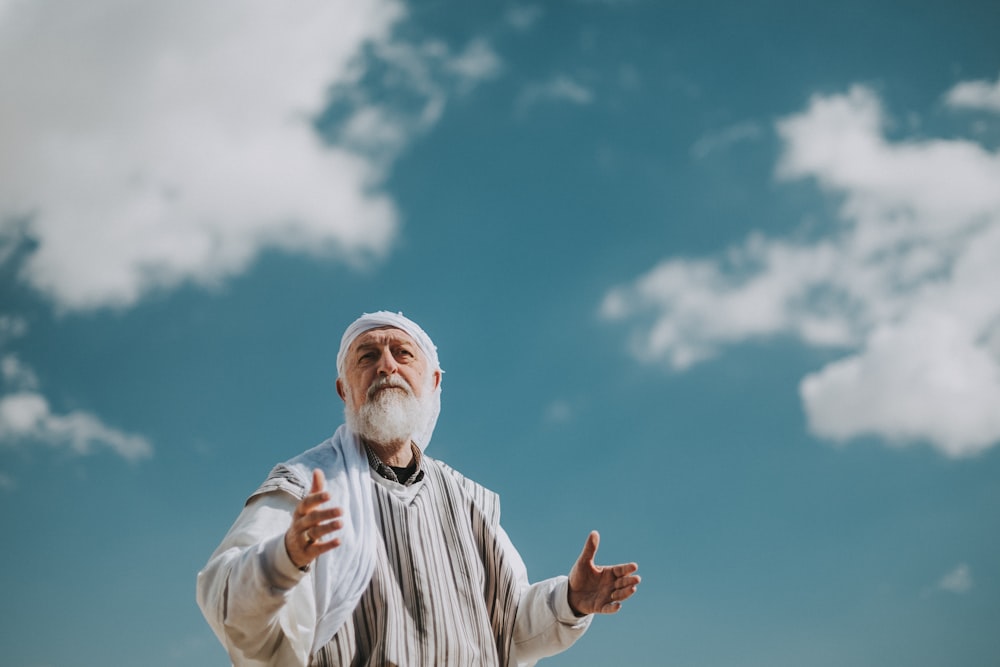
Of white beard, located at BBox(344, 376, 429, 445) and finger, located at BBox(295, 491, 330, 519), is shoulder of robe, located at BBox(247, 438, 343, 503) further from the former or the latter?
finger, located at BBox(295, 491, 330, 519)

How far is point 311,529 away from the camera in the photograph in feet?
11.2

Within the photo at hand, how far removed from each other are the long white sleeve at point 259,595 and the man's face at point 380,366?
36.7 inches

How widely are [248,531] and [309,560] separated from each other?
77 cm

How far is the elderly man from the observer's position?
3717 mm

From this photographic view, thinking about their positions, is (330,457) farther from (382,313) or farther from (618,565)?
(618,565)

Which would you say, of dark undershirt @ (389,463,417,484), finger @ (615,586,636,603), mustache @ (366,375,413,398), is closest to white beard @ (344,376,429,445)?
mustache @ (366,375,413,398)

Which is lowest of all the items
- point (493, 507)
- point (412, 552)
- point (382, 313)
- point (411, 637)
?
point (411, 637)

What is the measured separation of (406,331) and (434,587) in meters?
1.59

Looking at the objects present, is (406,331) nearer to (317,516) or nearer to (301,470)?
Answer: (301,470)

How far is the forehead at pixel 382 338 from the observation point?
516 centimetres

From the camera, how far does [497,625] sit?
4824 millimetres

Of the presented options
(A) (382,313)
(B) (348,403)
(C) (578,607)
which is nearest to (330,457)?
(B) (348,403)

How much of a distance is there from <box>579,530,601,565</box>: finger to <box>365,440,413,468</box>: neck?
3.76 ft

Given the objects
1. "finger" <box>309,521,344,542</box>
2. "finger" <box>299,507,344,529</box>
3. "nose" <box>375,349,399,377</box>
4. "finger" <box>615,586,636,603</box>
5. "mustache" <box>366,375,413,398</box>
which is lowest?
"finger" <box>615,586,636,603</box>
